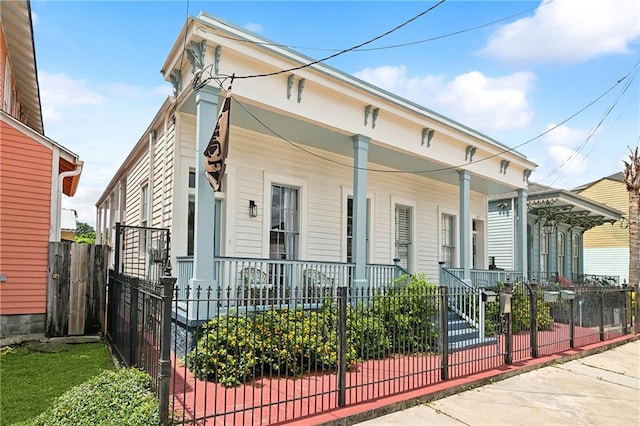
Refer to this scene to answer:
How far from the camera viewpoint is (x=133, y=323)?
17.7 ft

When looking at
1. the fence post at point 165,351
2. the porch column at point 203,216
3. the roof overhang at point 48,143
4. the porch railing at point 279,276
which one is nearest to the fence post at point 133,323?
the porch railing at point 279,276

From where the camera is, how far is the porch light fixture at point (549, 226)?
19.3 meters

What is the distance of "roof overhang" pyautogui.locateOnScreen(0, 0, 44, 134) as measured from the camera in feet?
25.9

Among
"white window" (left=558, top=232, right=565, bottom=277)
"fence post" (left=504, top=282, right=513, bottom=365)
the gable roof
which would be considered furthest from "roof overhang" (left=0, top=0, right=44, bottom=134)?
the gable roof

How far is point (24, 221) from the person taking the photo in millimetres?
8203

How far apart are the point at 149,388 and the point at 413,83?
34.2 ft

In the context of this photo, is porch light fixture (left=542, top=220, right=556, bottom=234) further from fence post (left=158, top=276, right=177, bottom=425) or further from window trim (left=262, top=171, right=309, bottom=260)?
fence post (left=158, top=276, right=177, bottom=425)

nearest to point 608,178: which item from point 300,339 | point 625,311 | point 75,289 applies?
point 625,311

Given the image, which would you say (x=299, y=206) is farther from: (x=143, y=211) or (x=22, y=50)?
(x=22, y=50)

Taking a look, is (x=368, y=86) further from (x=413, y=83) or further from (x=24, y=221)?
(x=24, y=221)

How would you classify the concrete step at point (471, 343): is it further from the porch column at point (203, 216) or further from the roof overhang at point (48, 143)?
the roof overhang at point (48, 143)

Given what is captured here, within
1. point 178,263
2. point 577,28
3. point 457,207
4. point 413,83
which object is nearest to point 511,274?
point 457,207

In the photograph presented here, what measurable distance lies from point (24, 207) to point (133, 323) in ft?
15.2

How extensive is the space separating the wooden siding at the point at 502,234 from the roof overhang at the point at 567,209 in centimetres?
104
